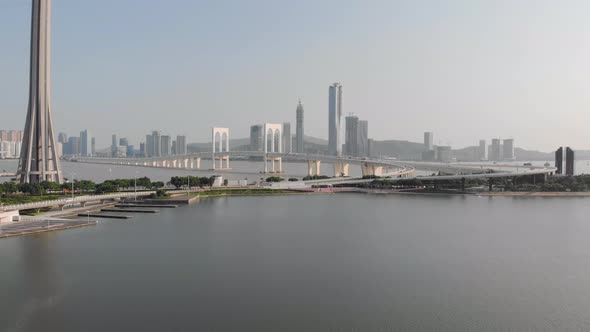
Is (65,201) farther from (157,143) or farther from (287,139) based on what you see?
(157,143)

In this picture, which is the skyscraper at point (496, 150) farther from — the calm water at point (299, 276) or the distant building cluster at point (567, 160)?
the calm water at point (299, 276)

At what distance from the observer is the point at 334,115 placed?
43531 mm

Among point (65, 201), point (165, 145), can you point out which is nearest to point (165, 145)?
point (165, 145)

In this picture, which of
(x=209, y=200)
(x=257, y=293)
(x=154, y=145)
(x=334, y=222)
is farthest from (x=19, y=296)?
(x=154, y=145)

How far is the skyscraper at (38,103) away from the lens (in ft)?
34.6

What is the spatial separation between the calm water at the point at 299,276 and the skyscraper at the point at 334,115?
114ft

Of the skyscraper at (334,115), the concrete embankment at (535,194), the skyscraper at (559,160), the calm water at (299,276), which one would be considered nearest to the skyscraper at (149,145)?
the skyscraper at (334,115)

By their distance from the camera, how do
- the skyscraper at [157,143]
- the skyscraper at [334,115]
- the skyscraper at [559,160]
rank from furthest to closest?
the skyscraper at [157,143]
the skyscraper at [334,115]
the skyscraper at [559,160]

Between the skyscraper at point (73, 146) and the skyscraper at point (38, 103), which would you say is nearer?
the skyscraper at point (38, 103)

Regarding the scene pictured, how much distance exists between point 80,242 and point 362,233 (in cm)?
355

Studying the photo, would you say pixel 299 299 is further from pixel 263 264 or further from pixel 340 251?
pixel 340 251

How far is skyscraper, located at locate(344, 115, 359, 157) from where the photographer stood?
45531 millimetres

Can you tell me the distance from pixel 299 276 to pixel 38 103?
Answer: 8385 mm

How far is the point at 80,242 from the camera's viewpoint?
6.01 m
